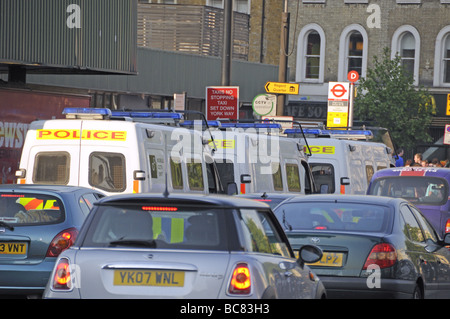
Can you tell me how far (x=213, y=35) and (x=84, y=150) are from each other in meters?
27.1

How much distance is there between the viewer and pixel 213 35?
4066 centimetres

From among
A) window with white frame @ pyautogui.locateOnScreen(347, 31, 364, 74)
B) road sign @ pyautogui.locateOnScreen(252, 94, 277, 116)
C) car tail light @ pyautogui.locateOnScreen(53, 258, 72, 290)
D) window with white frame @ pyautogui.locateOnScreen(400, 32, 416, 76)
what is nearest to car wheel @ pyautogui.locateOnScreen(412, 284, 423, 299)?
car tail light @ pyautogui.locateOnScreen(53, 258, 72, 290)

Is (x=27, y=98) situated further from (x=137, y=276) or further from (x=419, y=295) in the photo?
(x=137, y=276)

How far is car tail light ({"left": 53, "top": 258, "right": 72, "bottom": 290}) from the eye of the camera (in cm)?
700

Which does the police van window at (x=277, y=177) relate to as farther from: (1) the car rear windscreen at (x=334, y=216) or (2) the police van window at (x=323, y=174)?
(1) the car rear windscreen at (x=334, y=216)

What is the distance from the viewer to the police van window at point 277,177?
19.0 meters

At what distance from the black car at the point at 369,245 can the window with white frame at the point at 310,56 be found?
37947mm

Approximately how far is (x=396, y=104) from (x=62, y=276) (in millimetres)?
37820

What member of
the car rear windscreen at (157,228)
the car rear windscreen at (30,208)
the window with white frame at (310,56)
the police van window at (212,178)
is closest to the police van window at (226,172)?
the police van window at (212,178)

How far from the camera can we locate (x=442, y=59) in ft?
154

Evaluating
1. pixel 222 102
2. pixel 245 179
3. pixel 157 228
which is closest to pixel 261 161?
pixel 245 179

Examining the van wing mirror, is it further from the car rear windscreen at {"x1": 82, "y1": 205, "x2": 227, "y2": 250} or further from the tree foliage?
the tree foliage

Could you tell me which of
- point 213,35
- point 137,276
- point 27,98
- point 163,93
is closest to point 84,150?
point 27,98
